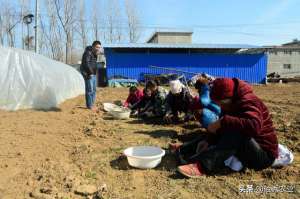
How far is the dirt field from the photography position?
3330 mm

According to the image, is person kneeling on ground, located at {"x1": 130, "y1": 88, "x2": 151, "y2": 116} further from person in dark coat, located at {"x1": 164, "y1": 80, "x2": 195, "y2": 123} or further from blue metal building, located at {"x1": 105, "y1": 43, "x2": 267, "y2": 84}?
blue metal building, located at {"x1": 105, "y1": 43, "x2": 267, "y2": 84}

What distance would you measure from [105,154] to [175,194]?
1612 mm

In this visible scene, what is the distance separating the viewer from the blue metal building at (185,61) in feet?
75.3

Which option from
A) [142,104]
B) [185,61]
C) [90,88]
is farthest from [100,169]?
[185,61]

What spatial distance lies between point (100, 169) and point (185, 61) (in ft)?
65.4

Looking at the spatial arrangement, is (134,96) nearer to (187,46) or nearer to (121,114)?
(121,114)

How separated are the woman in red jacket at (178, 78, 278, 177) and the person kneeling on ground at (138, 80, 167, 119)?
3.30m

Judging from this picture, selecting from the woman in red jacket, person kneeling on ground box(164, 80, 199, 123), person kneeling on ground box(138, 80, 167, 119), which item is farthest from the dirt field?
person kneeling on ground box(138, 80, 167, 119)

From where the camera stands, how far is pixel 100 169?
13.1ft

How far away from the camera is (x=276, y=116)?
7.93 m

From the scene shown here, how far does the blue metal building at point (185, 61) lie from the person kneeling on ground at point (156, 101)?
15626 millimetres

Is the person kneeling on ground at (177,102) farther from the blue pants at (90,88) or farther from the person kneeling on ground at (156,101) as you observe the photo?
the blue pants at (90,88)

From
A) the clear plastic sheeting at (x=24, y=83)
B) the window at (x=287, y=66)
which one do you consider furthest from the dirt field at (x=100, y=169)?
the window at (x=287, y=66)

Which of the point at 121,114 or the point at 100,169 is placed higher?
the point at 121,114
